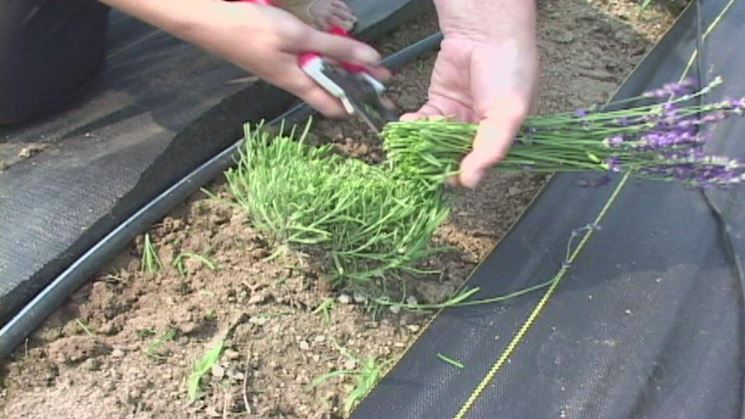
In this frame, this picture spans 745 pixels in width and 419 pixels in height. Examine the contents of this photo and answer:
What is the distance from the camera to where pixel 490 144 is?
4.82 feet

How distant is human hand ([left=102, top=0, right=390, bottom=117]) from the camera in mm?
1509

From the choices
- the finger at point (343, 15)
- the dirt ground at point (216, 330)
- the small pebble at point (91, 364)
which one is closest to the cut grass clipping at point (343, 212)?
the dirt ground at point (216, 330)

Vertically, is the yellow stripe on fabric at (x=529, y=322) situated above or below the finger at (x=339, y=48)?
below

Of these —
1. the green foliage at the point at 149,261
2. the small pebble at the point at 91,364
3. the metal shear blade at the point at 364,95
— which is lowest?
the small pebble at the point at 91,364

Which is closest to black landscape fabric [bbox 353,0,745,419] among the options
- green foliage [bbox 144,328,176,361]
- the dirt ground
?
the dirt ground

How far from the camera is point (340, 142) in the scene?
208cm

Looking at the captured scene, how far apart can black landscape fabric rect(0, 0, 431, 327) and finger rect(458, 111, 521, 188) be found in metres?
0.66

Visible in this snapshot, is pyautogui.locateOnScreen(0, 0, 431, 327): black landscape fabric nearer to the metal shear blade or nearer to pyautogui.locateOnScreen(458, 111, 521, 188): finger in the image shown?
the metal shear blade

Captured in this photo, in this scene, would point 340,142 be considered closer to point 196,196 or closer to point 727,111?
point 196,196

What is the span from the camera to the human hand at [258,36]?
151 centimetres

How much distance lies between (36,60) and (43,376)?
729mm

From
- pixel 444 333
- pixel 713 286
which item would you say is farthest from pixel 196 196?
pixel 713 286

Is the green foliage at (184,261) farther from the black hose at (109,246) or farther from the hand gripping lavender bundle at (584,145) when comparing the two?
the hand gripping lavender bundle at (584,145)

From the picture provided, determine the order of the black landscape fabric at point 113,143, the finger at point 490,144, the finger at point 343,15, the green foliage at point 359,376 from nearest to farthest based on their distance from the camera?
the finger at point 490,144 < the green foliage at point 359,376 < the black landscape fabric at point 113,143 < the finger at point 343,15
